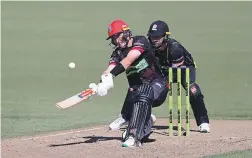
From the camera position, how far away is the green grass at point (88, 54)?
13.6m

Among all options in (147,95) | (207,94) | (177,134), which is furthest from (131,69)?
(207,94)

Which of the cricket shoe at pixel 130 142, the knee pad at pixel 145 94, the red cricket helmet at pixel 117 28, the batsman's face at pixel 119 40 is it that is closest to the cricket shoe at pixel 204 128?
the knee pad at pixel 145 94

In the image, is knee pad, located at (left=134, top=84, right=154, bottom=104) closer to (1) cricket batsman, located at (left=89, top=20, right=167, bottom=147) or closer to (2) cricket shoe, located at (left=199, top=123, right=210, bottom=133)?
(1) cricket batsman, located at (left=89, top=20, right=167, bottom=147)

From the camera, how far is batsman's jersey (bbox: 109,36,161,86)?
353 inches

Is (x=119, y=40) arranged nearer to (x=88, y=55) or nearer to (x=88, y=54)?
(x=88, y=55)

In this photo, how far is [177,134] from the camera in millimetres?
10094

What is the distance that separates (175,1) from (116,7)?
2.70 m

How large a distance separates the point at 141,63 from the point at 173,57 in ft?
2.98

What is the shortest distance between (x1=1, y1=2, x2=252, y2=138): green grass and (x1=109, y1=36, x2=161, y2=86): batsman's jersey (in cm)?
249

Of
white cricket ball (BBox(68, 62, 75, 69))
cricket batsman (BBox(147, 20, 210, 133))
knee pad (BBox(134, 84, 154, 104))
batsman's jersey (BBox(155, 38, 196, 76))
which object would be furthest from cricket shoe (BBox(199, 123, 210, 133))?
white cricket ball (BBox(68, 62, 75, 69))

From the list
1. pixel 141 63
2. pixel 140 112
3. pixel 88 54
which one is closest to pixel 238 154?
pixel 140 112

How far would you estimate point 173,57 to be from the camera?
32.5 feet

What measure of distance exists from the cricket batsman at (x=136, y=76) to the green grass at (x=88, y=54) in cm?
256

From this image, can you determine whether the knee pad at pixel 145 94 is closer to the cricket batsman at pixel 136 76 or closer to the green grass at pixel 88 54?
the cricket batsman at pixel 136 76
